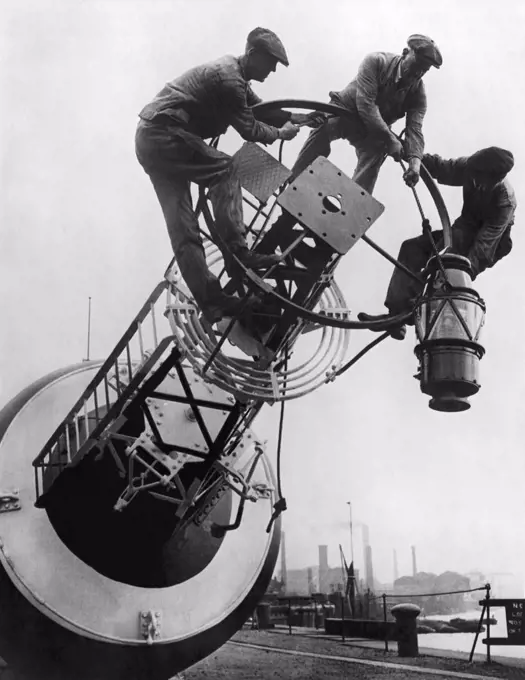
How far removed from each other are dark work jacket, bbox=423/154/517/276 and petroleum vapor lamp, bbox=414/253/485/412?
706 millimetres

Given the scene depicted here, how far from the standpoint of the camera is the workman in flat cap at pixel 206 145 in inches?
236

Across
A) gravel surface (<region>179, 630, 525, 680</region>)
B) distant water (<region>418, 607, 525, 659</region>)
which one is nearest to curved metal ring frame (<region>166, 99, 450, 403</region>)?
gravel surface (<region>179, 630, 525, 680</region>)

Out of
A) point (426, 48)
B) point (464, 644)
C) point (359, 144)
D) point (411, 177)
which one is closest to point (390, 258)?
point (411, 177)

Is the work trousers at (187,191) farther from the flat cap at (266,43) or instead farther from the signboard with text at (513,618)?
the signboard with text at (513,618)

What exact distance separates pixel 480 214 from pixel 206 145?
8.06 ft

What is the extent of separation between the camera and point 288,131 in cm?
629

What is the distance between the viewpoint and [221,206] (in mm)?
6086

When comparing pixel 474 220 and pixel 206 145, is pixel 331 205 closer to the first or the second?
pixel 206 145

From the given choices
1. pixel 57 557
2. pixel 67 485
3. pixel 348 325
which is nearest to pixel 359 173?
pixel 348 325

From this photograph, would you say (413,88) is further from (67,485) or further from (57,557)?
→ (57,557)

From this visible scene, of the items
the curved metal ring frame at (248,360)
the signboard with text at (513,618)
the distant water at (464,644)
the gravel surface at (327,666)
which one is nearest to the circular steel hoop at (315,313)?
the curved metal ring frame at (248,360)

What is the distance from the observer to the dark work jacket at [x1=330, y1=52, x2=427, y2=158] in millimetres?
6215

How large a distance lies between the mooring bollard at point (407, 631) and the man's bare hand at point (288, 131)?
20.8ft

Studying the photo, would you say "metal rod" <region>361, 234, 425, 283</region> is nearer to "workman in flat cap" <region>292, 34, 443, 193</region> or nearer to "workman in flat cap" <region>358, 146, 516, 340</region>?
"workman in flat cap" <region>358, 146, 516, 340</region>
